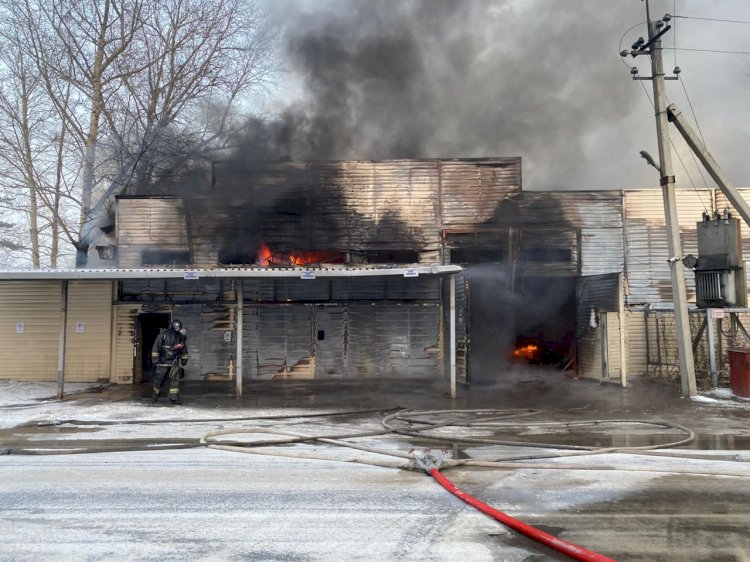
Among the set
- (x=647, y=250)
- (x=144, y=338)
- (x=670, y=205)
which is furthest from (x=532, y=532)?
(x=647, y=250)

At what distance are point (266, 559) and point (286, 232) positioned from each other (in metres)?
12.0

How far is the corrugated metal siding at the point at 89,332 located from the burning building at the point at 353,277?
36mm

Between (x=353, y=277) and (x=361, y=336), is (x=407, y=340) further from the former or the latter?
(x=353, y=277)

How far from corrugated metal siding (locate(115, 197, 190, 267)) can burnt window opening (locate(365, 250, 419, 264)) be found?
506cm

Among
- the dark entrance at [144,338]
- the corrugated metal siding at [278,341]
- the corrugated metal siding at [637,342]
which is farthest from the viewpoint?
the corrugated metal siding at [637,342]

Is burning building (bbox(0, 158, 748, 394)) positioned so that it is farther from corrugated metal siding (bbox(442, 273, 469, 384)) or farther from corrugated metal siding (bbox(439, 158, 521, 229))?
corrugated metal siding (bbox(442, 273, 469, 384))

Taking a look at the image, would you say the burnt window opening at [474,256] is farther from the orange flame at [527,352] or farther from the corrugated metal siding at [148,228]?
the corrugated metal siding at [148,228]

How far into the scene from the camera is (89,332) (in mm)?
13867

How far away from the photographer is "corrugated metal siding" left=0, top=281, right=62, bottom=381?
1366cm

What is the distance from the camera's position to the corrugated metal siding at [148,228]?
15.0 m

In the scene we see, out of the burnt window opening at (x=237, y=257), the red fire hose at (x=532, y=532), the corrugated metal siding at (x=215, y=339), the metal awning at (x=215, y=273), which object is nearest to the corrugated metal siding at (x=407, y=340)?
the metal awning at (x=215, y=273)

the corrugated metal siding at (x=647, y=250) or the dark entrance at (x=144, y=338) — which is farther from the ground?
the corrugated metal siding at (x=647, y=250)

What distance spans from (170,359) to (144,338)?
162 inches

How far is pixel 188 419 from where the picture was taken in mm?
9148
